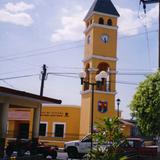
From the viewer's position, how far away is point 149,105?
19656 mm

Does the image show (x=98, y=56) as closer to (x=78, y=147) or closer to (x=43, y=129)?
(x=43, y=129)

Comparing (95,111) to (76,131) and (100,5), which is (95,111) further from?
(100,5)

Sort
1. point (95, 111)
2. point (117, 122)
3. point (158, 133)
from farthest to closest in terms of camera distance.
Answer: point (95, 111), point (158, 133), point (117, 122)

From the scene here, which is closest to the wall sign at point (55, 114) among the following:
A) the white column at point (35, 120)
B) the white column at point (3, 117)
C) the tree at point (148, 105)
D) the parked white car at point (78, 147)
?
the parked white car at point (78, 147)

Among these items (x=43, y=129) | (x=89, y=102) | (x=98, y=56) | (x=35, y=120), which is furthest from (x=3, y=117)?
(x=98, y=56)

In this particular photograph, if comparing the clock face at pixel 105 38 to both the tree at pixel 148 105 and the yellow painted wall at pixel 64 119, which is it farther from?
the tree at pixel 148 105

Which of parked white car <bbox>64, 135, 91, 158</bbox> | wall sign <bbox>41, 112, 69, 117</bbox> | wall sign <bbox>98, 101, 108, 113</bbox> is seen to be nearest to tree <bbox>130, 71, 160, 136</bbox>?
parked white car <bbox>64, 135, 91, 158</bbox>

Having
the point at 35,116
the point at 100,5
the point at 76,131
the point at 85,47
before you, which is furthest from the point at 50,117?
the point at 35,116

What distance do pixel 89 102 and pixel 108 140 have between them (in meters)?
28.4

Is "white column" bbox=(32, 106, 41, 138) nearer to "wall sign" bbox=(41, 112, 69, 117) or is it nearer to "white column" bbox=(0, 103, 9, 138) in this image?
"white column" bbox=(0, 103, 9, 138)

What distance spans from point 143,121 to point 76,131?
25.1 meters

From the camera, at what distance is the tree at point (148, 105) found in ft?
63.6

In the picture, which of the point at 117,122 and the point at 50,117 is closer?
the point at 117,122

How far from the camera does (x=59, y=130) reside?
44.4 metres
